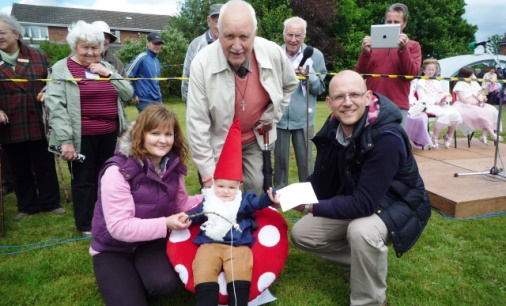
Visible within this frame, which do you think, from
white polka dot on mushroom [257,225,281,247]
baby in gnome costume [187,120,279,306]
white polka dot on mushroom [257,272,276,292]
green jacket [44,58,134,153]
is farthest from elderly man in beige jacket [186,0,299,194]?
green jacket [44,58,134,153]

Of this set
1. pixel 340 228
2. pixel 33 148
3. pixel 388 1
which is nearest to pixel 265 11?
pixel 388 1

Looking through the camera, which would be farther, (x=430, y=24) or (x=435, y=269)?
(x=430, y=24)

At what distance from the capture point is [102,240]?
2373 mm

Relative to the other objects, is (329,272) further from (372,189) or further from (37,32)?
(37,32)

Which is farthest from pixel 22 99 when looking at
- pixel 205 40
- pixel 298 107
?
pixel 298 107

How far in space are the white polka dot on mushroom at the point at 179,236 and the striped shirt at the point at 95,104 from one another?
1.55 metres

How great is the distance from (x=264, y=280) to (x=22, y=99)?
121 inches

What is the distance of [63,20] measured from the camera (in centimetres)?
3750

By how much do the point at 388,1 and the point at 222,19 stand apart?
94.0 feet

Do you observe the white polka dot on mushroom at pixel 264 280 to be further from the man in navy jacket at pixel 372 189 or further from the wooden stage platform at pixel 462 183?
the wooden stage platform at pixel 462 183

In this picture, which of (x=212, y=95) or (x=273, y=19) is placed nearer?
(x=212, y=95)

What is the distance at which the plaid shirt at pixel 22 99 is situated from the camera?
3719 mm

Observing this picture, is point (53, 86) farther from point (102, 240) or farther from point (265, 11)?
point (265, 11)

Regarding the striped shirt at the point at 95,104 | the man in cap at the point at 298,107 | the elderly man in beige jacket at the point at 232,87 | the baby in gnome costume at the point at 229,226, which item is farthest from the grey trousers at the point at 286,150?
the baby in gnome costume at the point at 229,226
